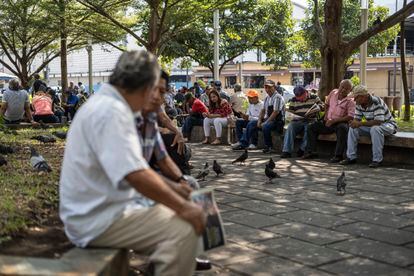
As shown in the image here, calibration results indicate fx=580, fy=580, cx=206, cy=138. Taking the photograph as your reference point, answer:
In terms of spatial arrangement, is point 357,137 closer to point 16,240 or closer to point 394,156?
point 394,156

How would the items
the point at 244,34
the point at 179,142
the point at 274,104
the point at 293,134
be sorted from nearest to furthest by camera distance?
the point at 179,142 → the point at 293,134 → the point at 274,104 → the point at 244,34

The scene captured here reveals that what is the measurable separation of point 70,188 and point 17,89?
35.8ft

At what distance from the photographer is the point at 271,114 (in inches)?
471

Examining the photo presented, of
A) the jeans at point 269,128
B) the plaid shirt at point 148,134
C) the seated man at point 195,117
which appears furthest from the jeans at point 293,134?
the plaid shirt at point 148,134

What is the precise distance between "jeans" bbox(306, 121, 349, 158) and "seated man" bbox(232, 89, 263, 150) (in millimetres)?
1752

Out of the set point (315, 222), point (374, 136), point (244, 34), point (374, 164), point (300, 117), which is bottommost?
point (315, 222)

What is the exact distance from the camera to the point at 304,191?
24.9 feet

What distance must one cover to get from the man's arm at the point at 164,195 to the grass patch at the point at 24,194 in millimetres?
1601

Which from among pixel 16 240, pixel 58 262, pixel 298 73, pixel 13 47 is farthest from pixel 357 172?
pixel 298 73

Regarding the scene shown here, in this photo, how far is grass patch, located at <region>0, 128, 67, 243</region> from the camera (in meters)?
4.54

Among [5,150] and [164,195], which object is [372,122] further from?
[164,195]

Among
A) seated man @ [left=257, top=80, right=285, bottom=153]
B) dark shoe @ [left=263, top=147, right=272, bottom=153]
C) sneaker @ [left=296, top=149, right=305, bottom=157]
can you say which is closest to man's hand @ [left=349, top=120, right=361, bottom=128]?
sneaker @ [left=296, top=149, right=305, bottom=157]

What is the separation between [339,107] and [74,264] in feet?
26.6

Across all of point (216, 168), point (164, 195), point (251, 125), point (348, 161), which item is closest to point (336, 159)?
point (348, 161)
